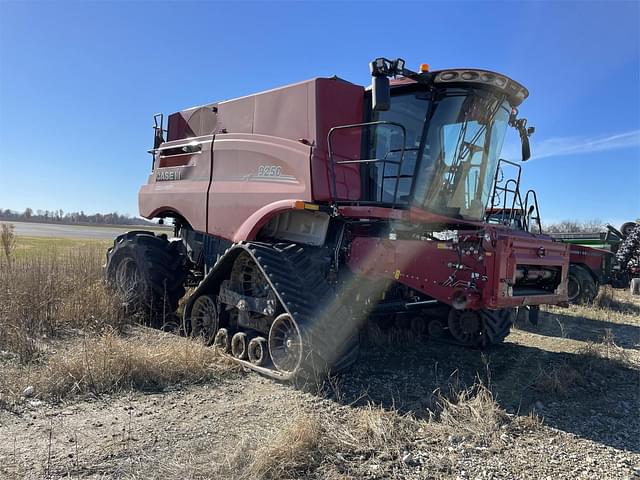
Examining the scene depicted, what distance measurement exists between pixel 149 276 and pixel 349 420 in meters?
4.11

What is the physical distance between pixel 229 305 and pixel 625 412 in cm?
399

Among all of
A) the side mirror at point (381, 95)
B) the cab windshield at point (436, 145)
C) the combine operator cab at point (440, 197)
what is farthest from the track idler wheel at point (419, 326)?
the side mirror at point (381, 95)

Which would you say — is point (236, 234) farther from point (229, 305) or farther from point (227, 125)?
point (227, 125)

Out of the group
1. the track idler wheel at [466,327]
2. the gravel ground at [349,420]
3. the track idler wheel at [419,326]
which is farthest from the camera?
the track idler wheel at [419,326]

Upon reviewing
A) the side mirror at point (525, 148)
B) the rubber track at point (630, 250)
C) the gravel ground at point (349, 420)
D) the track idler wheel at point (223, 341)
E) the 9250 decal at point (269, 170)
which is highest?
the side mirror at point (525, 148)

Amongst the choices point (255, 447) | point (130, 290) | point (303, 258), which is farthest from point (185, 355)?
point (130, 290)

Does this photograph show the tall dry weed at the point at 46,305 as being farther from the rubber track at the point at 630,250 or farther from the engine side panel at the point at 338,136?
the rubber track at the point at 630,250

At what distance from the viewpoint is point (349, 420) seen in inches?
148

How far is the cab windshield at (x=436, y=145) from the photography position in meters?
5.34

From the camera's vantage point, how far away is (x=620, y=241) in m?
14.3

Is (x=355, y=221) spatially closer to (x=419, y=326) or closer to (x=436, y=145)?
(x=436, y=145)

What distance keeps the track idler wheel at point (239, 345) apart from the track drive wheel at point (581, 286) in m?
9.02

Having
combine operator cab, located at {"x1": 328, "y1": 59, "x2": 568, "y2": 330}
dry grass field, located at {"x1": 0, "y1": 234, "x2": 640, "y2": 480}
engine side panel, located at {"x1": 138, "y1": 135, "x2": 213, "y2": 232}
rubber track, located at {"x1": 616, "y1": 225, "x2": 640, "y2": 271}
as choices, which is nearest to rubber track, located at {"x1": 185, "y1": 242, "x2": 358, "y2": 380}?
dry grass field, located at {"x1": 0, "y1": 234, "x2": 640, "y2": 480}

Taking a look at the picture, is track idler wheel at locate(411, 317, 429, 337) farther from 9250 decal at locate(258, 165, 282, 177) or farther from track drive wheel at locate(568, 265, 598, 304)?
track drive wheel at locate(568, 265, 598, 304)
